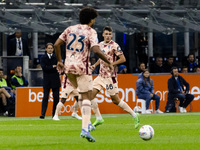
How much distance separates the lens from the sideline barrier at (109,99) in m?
21.3

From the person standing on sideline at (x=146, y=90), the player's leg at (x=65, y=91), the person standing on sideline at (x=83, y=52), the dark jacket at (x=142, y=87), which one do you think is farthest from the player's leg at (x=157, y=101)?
the person standing on sideline at (x=83, y=52)

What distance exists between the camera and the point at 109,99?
21.9 m

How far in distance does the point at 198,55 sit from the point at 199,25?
3.25 meters

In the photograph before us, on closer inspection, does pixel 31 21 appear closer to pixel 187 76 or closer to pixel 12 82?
pixel 12 82

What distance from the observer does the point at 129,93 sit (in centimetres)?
2208

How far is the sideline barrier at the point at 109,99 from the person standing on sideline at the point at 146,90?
56 cm

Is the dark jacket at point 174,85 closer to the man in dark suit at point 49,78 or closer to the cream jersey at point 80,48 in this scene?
the man in dark suit at point 49,78

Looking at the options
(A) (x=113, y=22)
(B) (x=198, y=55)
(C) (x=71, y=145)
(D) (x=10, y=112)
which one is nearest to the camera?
(C) (x=71, y=145)

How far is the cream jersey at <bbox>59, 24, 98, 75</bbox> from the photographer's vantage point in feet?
30.6

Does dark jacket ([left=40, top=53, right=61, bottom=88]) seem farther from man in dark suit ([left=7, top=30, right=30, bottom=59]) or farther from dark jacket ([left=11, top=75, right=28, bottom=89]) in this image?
man in dark suit ([left=7, top=30, right=30, bottom=59])

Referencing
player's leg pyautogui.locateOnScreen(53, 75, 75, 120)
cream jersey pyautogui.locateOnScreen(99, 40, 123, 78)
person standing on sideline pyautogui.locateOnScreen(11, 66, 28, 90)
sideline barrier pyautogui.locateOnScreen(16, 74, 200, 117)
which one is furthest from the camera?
person standing on sideline pyautogui.locateOnScreen(11, 66, 28, 90)

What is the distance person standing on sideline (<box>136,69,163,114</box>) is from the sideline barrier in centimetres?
56

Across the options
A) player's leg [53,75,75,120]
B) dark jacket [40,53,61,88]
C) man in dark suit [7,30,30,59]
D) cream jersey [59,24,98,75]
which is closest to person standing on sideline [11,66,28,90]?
man in dark suit [7,30,30,59]

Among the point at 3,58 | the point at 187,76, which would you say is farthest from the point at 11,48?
the point at 187,76
